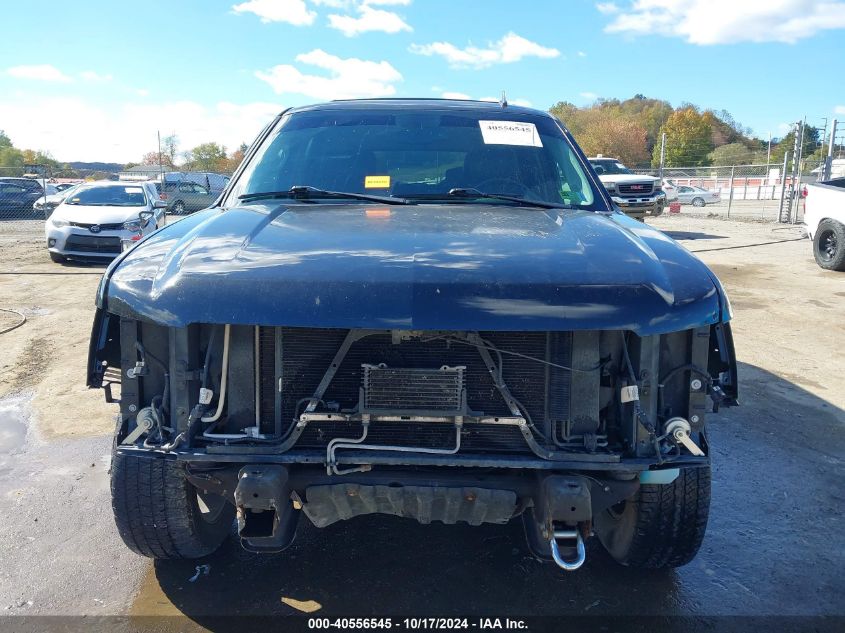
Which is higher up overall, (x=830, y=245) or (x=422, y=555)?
(x=830, y=245)

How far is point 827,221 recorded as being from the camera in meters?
11.8

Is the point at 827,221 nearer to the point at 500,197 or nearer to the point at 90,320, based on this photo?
the point at 500,197

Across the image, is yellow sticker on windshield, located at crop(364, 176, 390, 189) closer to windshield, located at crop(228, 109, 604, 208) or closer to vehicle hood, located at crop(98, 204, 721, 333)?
windshield, located at crop(228, 109, 604, 208)

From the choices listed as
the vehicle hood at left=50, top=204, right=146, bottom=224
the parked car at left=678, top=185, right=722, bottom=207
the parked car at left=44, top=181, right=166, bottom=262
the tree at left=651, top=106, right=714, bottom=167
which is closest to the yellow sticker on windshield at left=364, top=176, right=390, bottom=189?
the parked car at left=44, top=181, right=166, bottom=262

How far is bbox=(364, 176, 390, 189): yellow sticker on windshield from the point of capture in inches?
135

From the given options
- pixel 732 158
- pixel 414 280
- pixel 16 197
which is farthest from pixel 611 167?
pixel 732 158

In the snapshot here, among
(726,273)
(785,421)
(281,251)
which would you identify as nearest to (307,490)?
(281,251)

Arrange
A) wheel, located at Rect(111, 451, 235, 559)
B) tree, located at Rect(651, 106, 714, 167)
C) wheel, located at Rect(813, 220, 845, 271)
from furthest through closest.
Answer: tree, located at Rect(651, 106, 714, 167)
wheel, located at Rect(813, 220, 845, 271)
wheel, located at Rect(111, 451, 235, 559)

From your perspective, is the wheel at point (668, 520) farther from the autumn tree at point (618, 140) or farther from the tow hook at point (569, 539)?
the autumn tree at point (618, 140)

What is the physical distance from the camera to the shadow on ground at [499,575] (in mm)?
2865

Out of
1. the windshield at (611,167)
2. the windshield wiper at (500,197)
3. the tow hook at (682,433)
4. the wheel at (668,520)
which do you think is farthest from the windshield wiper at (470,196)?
the windshield at (611,167)

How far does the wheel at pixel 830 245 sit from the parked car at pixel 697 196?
80.7ft

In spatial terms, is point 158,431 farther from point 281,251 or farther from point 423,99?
point 423,99

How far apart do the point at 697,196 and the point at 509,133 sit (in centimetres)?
3499
